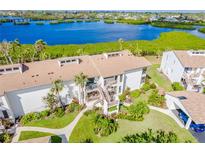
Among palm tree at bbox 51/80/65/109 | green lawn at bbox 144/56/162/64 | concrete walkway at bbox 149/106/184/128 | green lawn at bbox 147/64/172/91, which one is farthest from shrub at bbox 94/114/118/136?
green lawn at bbox 144/56/162/64

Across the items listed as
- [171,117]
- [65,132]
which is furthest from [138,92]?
[65,132]

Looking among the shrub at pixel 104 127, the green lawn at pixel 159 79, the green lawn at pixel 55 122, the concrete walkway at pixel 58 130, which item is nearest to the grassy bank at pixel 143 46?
the green lawn at pixel 159 79

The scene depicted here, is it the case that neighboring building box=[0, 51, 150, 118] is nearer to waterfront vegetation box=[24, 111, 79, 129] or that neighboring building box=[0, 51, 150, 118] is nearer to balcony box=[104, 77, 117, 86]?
balcony box=[104, 77, 117, 86]

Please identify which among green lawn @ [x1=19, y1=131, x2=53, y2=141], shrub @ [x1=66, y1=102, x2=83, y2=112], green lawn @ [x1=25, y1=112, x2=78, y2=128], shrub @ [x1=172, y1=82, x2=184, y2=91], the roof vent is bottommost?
green lawn @ [x1=19, y1=131, x2=53, y2=141]

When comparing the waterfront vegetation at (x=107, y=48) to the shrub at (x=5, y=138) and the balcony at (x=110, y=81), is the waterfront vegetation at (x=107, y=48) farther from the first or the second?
the shrub at (x=5, y=138)

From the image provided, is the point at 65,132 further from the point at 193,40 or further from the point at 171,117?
the point at 193,40
